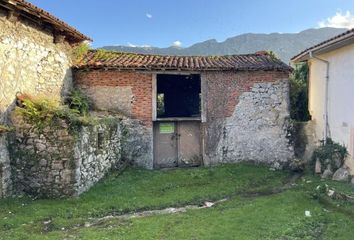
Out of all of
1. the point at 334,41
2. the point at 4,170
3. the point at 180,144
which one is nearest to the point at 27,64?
the point at 4,170

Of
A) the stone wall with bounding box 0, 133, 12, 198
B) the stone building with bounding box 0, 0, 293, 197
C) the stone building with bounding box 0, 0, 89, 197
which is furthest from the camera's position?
the stone building with bounding box 0, 0, 293, 197

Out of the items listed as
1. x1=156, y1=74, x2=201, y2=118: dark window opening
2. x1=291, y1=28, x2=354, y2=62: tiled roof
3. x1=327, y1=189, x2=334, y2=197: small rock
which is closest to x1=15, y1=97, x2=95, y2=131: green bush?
x1=327, y1=189, x2=334, y2=197: small rock

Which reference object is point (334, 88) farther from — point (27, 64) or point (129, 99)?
point (27, 64)

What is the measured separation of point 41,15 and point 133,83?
14.3ft

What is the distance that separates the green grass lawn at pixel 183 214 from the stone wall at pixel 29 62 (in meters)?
2.83

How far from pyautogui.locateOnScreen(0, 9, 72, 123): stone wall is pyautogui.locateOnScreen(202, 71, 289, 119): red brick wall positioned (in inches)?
204

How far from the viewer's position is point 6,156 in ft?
28.7

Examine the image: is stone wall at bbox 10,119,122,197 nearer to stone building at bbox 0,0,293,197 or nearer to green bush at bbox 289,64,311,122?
stone building at bbox 0,0,293,197

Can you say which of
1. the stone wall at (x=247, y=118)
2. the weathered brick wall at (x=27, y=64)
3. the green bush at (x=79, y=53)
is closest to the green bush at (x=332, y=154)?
the stone wall at (x=247, y=118)

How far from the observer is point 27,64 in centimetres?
969

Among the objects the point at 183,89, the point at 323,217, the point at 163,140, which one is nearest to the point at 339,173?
the point at 323,217

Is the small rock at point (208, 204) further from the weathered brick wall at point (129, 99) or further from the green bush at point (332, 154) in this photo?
the green bush at point (332, 154)

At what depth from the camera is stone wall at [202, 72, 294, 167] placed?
13.5m

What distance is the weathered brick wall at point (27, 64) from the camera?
862 centimetres
